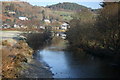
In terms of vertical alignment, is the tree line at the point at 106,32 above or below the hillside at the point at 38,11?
below

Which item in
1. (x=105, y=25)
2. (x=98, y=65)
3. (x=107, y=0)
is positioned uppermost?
(x=107, y=0)

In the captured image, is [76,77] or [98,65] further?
[98,65]

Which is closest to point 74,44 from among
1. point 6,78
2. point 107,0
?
point 107,0

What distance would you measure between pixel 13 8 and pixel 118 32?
70.3 metres

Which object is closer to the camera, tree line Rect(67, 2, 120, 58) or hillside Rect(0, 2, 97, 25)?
tree line Rect(67, 2, 120, 58)

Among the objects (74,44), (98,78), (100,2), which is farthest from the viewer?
(74,44)

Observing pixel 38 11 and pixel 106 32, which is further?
pixel 38 11

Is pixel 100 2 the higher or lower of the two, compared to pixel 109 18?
higher

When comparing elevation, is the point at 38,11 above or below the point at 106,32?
above

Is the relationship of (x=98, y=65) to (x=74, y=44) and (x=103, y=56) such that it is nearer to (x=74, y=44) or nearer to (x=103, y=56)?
(x=103, y=56)

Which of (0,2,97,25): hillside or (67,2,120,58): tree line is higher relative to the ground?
(0,2,97,25): hillside

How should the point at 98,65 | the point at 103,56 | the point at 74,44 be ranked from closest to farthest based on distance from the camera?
the point at 98,65, the point at 103,56, the point at 74,44

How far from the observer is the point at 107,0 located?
2855 centimetres

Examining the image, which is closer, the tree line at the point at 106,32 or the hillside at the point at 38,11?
the tree line at the point at 106,32
